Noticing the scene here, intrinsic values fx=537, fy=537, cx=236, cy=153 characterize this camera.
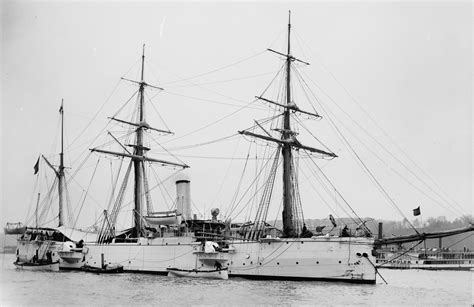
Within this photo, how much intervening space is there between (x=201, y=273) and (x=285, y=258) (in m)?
6.47

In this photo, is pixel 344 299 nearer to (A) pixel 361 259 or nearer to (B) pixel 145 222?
(A) pixel 361 259

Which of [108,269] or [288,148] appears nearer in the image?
[288,148]

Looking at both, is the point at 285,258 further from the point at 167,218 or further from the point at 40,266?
the point at 40,266

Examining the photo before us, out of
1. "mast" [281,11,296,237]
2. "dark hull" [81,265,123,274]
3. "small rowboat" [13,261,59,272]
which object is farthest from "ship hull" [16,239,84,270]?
"mast" [281,11,296,237]

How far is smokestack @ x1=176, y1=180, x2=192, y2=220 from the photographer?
149 feet

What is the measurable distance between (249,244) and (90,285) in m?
11.3

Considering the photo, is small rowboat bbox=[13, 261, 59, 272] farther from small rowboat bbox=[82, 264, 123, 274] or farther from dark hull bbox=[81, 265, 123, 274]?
dark hull bbox=[81, 265, 123, 274]

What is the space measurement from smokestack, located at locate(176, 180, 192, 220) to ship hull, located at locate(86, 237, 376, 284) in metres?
2.99

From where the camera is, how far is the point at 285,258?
36188 millimetres

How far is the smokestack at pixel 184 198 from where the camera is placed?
1791 inches

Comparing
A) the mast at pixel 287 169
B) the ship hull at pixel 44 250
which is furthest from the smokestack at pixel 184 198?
the ship hull at pixel 44 250

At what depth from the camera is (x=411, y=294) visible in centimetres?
3095

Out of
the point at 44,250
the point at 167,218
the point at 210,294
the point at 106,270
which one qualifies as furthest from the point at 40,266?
the point at 210,294

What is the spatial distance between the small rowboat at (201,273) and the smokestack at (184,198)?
555 centimetres
